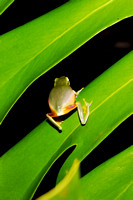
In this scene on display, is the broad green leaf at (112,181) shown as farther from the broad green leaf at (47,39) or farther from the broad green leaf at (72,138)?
the broad green leaf at (47,39)

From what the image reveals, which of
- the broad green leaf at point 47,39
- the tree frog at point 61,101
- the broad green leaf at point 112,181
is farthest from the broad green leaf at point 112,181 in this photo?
the broad green leaf at point 47,39

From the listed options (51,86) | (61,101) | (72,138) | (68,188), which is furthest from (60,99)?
(68,188)

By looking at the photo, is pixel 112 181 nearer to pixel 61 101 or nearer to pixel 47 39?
pixel 61 101

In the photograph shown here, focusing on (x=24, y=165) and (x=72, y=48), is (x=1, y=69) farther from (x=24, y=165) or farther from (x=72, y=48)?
(x=24, y=165)

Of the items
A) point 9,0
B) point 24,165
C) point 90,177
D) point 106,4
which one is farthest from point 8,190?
point 106,4

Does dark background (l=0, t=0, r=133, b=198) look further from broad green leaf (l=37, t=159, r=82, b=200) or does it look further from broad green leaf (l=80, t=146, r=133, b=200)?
broad green leaf (l=37, t=159, r=82, b=200)
